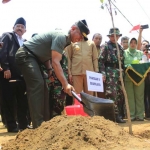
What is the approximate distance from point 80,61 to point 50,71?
142 cm

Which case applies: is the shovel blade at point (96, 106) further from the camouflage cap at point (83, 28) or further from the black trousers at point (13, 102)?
the black trousers at point (13, 102)

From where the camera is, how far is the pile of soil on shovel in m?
2.62

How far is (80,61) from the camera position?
6078 millimetres

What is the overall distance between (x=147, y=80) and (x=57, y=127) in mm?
4383

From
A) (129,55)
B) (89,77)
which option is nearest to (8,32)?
(89,77)

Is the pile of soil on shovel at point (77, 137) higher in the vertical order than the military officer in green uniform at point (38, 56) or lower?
lower

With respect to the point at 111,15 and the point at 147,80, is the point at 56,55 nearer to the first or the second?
the point at 111,15

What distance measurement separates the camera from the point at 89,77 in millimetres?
4508

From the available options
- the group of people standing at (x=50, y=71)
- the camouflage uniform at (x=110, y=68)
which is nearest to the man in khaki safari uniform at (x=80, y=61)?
the group of people standing at (x=50, y=71)

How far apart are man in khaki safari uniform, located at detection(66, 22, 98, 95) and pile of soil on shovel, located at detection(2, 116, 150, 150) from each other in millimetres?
2920

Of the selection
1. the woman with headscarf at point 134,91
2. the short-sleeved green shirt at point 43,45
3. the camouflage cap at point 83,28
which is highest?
the camouflage cap at point 83,28

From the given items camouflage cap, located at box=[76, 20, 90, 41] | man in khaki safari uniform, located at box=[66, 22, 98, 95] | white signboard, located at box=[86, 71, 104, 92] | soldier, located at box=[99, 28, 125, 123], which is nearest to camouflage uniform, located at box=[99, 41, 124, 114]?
soldier, located at box=[99, 28, 125, 123]

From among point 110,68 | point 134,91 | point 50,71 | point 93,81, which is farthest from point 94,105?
point 134,91

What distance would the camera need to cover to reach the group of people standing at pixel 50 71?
4031 millimetres
